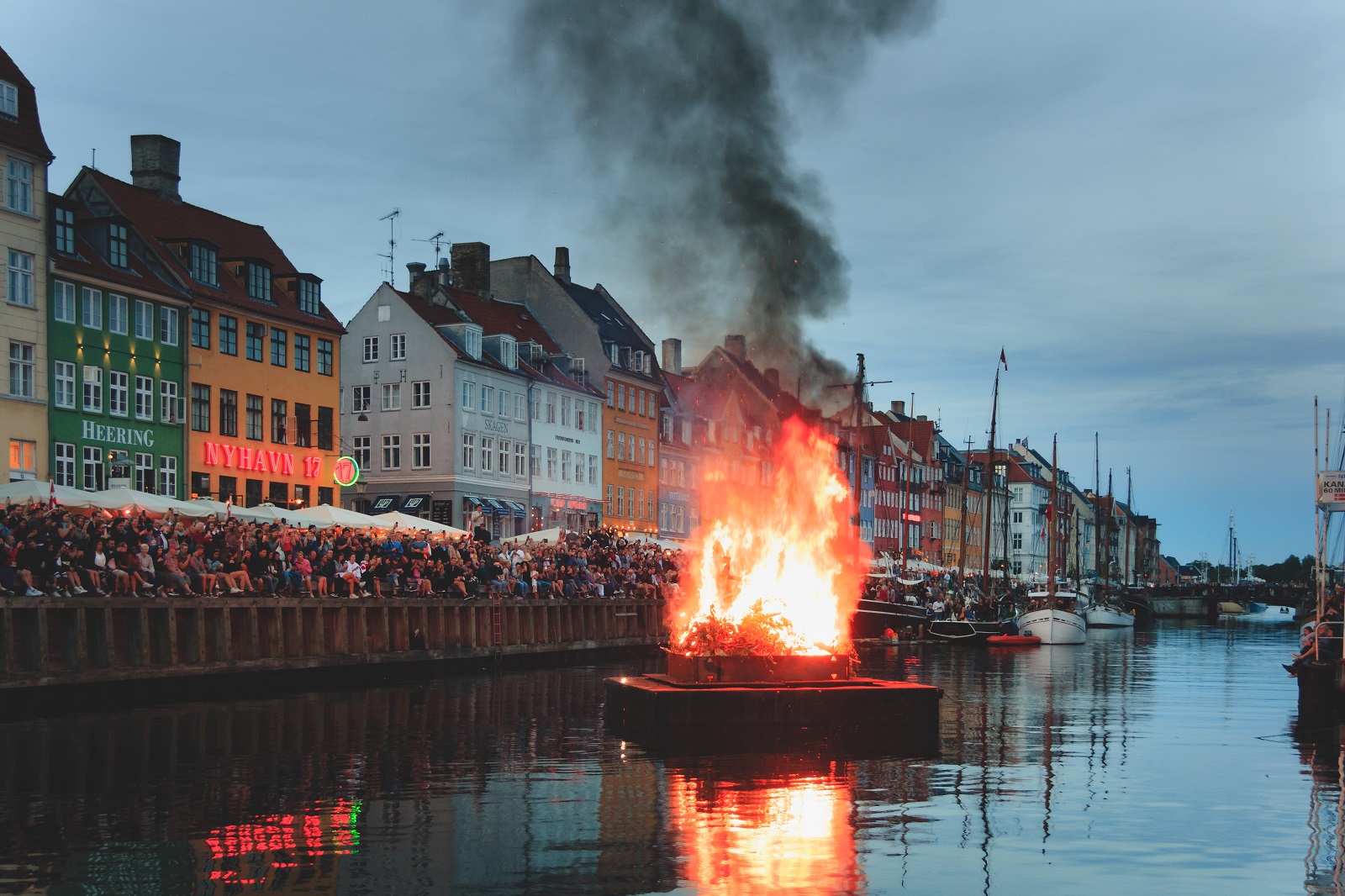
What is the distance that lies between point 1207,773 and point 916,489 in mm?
129869

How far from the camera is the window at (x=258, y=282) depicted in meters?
65.7

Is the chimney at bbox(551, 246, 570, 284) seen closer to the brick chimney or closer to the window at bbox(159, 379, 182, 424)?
the brick chimney

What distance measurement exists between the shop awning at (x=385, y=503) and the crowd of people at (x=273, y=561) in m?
20.3

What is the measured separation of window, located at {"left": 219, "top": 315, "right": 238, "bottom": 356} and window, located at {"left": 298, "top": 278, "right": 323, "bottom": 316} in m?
5.51

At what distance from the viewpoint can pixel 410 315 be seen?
81.1m

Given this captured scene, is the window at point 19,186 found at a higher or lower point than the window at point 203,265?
higher

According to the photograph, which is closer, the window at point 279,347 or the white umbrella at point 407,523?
the white umbrella at point 407,523

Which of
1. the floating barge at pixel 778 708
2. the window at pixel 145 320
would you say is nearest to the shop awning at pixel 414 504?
the window at pixel 145 320

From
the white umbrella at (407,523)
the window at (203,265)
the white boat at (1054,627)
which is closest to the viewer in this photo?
the white umbrella at (407,523)

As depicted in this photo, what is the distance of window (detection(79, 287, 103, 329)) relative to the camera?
5544 cm

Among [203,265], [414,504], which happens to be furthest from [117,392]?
[414,504]

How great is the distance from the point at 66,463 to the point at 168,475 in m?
5.64

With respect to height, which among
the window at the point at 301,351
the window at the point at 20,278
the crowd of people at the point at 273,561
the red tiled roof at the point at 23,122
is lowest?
the crowd of people at the point at 273,561

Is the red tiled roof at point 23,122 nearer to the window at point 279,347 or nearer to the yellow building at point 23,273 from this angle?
the yellow building at point 23,273
